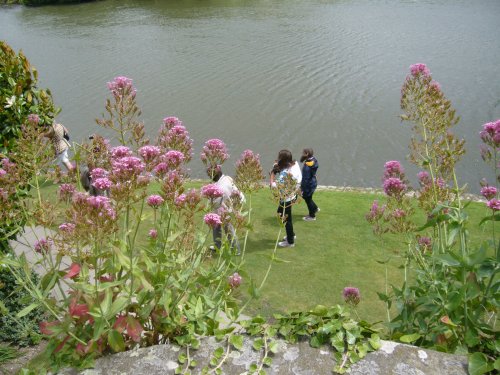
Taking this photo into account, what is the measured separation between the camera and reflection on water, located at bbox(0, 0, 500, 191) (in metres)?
16.5

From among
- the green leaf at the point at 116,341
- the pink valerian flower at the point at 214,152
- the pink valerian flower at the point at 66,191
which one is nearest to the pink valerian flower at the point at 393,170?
the pink valerian flower at the point at 214,152

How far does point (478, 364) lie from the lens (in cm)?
221

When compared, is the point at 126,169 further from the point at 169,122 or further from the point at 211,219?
the point at 169,122

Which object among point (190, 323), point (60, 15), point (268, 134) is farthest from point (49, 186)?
point (60, 15)

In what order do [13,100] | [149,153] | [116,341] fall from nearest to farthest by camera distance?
1. [116,341]
2. [149,153]
3. [13,100]

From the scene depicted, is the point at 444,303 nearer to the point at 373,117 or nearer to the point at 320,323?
the point at 320,323

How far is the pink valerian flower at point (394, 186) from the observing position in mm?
4156

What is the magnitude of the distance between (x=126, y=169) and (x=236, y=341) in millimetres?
1030

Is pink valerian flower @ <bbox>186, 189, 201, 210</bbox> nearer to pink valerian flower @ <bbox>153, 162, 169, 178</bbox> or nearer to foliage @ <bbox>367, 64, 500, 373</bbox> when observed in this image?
pink valerian flower @ <bbox>153, 162, 169, 178</bbox>

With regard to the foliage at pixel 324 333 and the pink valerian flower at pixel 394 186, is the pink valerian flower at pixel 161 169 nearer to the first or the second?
the foliage at pixel 324 333

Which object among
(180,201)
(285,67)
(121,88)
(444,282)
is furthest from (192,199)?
(285,67)

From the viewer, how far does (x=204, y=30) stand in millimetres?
30797

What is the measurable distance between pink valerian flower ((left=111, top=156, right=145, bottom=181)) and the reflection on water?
11033 millimetres

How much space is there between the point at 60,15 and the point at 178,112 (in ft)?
83.8
